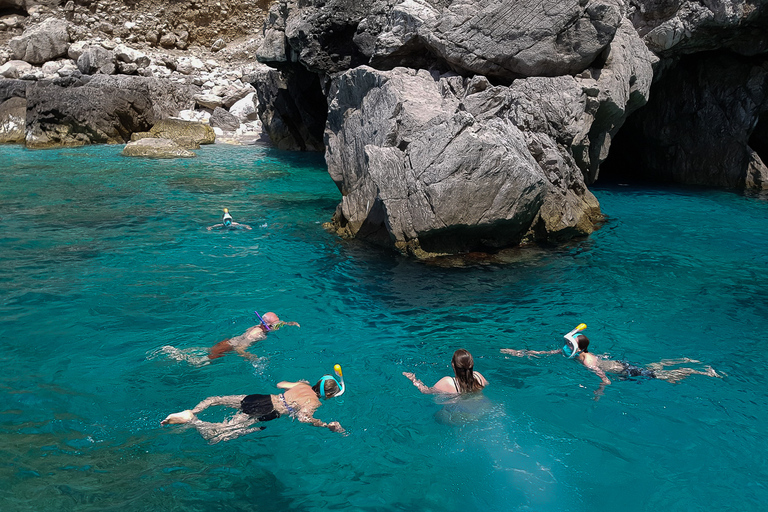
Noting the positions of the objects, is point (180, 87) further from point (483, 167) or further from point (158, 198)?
point (483, 167)

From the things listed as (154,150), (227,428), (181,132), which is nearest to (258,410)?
(227,428)

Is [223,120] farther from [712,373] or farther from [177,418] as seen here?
[712,373]

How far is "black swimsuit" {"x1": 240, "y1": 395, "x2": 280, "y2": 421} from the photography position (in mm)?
6133

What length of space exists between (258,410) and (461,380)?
2.26 m

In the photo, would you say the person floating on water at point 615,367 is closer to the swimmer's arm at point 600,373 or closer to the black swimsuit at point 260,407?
the swimmer's arm at point 600,373

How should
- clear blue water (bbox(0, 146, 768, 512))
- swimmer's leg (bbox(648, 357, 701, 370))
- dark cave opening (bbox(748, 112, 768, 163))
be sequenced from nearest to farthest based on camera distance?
clear blue water (bbox(0, 146, 768, 512))
swimmer's leg (bbox(648, 357, 701, 370))
dark cave opening (bbox(748, 112, 768, 163))

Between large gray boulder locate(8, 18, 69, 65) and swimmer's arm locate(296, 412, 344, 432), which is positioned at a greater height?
large gray boulder locate(8, 18, 69, 65)

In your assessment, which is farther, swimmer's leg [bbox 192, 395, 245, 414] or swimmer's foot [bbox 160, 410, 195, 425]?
swimmer's leg [bbox 192, 395, 245, 414]

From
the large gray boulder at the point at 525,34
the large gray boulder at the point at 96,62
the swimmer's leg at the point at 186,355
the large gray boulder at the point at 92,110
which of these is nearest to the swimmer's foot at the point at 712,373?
the swimmer's leg at the point at 186,355

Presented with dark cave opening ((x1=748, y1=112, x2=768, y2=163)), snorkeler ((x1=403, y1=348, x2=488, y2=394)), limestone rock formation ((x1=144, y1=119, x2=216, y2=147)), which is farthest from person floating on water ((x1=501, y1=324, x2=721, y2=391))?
limestone rock formation ((x1=144, y1=119, x2=216, y2=147))

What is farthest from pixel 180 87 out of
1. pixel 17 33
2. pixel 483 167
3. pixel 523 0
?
pixel 483 167

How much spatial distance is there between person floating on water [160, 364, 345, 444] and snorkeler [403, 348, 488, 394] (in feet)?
3.83

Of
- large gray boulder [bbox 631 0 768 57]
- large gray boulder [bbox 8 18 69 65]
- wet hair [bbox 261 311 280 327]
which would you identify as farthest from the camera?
large gray boulder [bbox 8 18 69 65]

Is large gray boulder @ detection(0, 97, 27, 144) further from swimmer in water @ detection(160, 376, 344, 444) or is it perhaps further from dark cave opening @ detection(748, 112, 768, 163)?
dark cave opening @ detection(748, 112, 768, 163)
